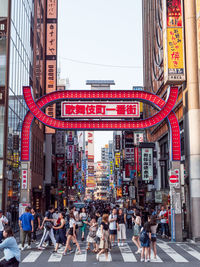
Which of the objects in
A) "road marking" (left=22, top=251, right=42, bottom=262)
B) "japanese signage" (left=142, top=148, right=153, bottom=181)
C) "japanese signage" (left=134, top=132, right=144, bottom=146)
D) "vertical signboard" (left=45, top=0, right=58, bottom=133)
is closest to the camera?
"road marking" (left=22, top=251, right=42, bottom=262)

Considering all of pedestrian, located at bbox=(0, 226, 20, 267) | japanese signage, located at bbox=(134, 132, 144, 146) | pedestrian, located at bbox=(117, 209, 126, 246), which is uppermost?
japanese signage, located at bbox=(134, 132, 144, 146)

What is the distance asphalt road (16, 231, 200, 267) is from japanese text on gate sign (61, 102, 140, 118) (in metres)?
8.38

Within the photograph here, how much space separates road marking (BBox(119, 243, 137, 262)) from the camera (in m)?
15.7

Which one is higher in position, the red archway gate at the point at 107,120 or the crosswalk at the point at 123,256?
the red archway gate at the point at 107,120

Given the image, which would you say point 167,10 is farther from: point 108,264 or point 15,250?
point 15,250

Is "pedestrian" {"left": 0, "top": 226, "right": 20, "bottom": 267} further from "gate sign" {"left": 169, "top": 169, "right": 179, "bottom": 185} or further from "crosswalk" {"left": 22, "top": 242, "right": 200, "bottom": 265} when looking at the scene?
"gate sign" {"left": 169, "top": 169, "right": 179, "bottom": 185}

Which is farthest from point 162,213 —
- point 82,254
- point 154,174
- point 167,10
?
point 154,174

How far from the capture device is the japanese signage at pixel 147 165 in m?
42.8

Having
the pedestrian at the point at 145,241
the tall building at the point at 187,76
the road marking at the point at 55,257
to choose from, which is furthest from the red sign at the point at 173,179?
the road marking at the point at 55,257

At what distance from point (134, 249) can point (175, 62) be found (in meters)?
11.7

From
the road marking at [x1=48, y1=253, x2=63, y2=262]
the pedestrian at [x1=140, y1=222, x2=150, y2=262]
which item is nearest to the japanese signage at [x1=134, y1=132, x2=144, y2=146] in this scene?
the road marking at [x1=48, y1=253, x2=63, y2=262]

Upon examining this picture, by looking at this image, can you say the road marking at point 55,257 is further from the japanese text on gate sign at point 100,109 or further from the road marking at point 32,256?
the japanese text on gate sign at point 100,109

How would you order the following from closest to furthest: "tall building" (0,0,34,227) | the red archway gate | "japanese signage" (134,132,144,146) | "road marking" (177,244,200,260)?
"road marking" (177,244,200,260) < the red archway gate < "tall building" (0,0,34,227) < "japanese signage" (134,132,144,146)

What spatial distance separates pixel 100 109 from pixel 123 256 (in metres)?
10.4
